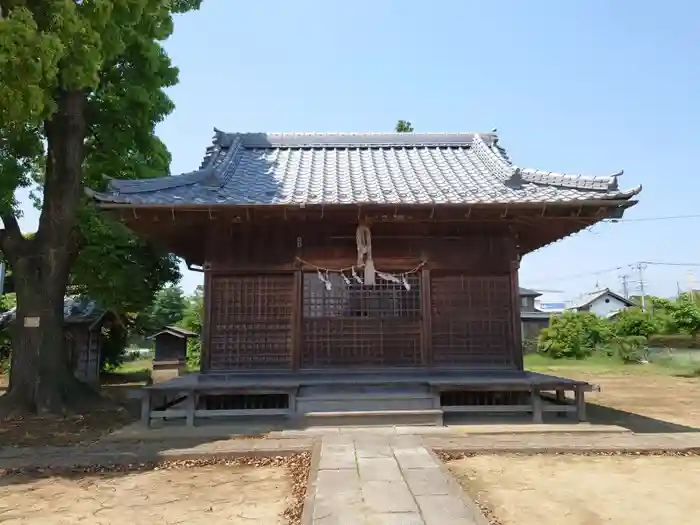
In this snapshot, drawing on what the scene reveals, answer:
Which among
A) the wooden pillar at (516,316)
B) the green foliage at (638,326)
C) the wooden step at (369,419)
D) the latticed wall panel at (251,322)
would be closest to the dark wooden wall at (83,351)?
the latticed wall panel at (251,322)

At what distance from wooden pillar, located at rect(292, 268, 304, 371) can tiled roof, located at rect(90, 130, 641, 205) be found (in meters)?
1.67

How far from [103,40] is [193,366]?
22.7m

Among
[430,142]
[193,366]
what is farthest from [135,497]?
[193,366]

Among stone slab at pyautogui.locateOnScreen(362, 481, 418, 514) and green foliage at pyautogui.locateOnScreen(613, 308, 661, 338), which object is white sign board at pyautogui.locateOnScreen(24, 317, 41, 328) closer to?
stone slab at pyautogui.locateOnScreen(362, 481, 418, 514)

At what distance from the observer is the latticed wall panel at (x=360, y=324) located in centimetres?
994

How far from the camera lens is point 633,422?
910cm

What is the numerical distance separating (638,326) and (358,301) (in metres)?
32.1

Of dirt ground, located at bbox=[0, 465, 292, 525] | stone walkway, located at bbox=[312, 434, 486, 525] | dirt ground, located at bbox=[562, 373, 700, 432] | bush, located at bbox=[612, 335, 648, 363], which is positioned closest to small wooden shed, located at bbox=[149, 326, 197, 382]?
dirt ground, located at bbox=[562, 373, 700, 432]

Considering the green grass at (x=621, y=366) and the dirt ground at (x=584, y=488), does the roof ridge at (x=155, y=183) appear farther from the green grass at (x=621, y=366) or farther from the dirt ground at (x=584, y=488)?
the green grass at (x=621, y=366)

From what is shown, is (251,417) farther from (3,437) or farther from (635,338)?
(635,338)

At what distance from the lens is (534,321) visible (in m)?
49.3

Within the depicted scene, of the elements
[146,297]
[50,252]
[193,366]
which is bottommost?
[193,366]

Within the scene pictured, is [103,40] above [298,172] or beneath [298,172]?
above

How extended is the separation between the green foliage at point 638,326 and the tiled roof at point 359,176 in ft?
90.6
